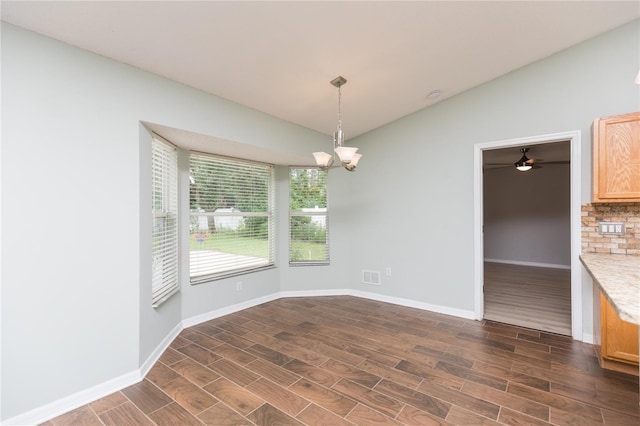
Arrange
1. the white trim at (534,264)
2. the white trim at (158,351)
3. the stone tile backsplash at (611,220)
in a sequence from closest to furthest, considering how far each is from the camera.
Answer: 1. the white trim at (158,351)
2. the stone tile backsplash at (611,220)
3. the white trim at (534,264)

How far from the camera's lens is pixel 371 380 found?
7.63 ft

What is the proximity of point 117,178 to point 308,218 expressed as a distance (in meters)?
2.93

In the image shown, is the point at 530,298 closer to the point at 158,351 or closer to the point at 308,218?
the point at 308,218

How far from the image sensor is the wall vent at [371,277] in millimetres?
4484

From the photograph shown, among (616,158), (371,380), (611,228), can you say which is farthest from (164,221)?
(611,228)

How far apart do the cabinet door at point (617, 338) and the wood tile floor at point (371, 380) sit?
0.16 meters

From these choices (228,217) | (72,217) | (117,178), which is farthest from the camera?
(228,217)

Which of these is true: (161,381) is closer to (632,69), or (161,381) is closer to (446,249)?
(446,249)

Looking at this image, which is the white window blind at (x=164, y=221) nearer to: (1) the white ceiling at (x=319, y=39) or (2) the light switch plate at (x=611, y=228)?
(1) the white ceiling at (x=319, y=39)

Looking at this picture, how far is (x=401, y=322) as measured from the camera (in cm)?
357

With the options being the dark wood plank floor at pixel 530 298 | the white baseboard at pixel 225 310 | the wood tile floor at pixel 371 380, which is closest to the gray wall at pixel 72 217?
the wood tile floor at pixel 371 380

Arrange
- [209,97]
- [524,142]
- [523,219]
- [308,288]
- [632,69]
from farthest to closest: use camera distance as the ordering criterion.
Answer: [523,219]
[308,288]
[524,142]
[209,97]
[632,69]

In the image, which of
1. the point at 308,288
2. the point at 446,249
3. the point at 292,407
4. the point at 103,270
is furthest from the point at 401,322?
the point at 103,270

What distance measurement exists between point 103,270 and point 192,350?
122 cm
